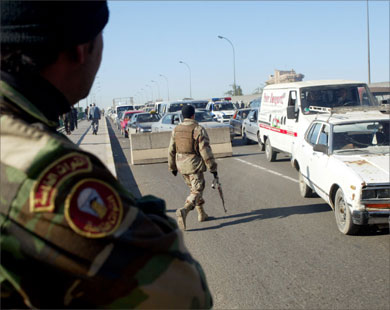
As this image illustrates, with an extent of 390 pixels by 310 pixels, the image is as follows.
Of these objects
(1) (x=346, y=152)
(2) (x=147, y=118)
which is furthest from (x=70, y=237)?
Answer: (2) (x=147, y=118)

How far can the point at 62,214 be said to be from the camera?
92 cm

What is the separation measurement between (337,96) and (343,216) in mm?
6083

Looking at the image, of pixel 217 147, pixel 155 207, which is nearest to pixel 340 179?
pixel 155 207

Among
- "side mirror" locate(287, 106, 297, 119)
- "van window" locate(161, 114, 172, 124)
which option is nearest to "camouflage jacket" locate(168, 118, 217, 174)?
"side mirror" locate(287, 106, 297, 119)

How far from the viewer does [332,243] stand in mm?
6430

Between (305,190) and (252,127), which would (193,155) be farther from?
(252,127)

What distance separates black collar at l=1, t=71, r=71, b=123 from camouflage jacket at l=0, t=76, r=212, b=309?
0.29 ft

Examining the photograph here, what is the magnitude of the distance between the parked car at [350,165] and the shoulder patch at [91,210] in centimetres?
594

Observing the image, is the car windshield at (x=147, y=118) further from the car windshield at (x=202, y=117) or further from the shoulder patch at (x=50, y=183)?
the shoulder patch at (x=50, y=183)

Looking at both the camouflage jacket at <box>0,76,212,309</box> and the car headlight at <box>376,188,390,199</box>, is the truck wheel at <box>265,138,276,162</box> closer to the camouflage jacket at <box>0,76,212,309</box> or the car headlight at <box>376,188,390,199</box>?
the car headlight at <box>376,188,390,199</box>

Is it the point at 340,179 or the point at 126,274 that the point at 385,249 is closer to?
the point at 340,179

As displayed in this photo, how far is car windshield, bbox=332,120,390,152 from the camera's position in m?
7.97

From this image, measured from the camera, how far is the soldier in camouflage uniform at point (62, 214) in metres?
0.93

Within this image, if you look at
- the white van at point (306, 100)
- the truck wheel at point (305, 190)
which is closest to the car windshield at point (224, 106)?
the white van at point (306, 100)
